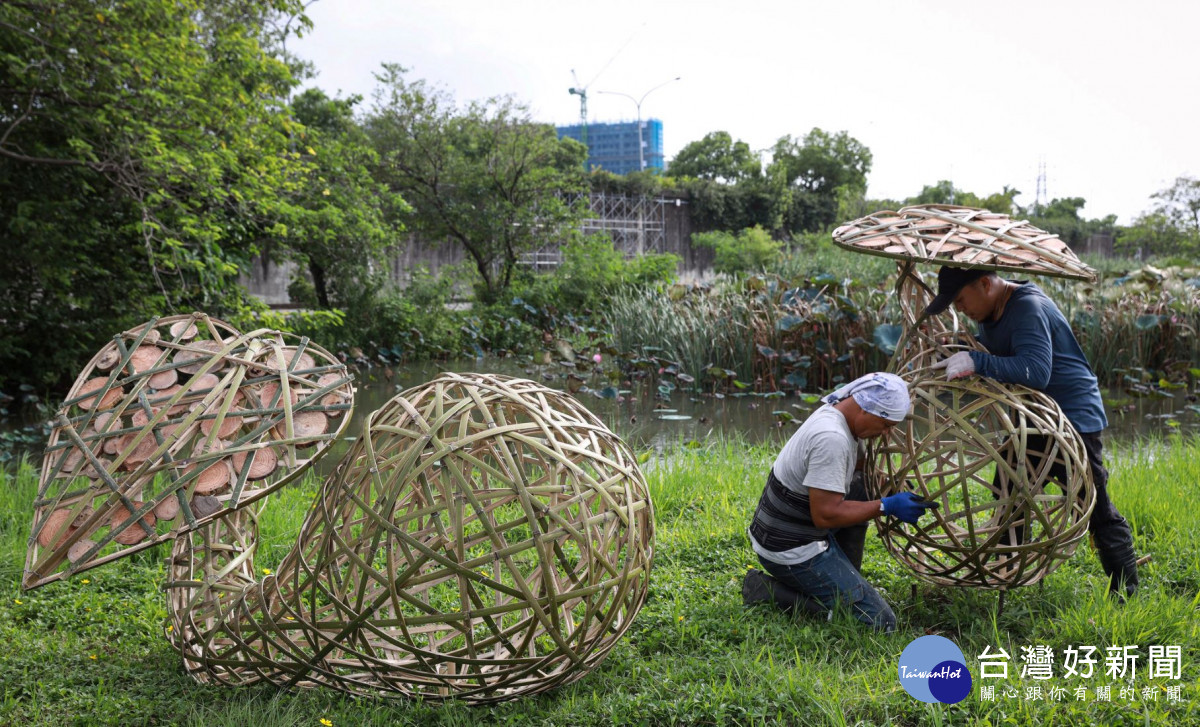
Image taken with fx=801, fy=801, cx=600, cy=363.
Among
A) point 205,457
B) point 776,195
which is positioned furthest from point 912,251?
point 776,195

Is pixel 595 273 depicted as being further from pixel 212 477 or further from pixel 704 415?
pixel 212 477

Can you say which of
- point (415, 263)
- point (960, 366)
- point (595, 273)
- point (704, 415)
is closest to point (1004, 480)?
point (960, 366)

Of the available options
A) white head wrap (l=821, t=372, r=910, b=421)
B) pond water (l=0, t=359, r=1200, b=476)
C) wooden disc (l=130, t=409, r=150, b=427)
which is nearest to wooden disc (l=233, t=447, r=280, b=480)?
wooden disc (l=130, t=409, r=150, b=427)

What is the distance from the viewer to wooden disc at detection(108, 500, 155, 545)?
222cm

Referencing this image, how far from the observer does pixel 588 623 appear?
231 centimetres

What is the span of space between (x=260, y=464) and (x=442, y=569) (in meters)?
0.63

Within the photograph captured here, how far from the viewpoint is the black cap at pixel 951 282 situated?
311 centimetres

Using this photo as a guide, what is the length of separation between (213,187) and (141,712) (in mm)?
5412

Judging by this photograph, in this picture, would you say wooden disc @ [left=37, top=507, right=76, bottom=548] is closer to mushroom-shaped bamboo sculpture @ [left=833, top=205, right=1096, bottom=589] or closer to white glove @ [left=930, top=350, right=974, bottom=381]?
mushroom-shaped bamboo sculpture @ [left=833, top=205, right=1096, bottom=589]

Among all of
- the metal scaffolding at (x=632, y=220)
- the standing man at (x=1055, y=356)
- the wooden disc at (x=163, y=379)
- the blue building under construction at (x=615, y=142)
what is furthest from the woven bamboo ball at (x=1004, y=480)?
the blue building under construction at (x=615, y=142)

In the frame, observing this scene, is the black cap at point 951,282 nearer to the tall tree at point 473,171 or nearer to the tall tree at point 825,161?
the tall tree at point 473,171

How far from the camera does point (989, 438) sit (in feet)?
9.77

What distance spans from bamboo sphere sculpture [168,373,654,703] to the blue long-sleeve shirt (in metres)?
1.53

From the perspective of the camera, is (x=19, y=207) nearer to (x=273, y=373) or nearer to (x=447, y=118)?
(x=273, y=373)
